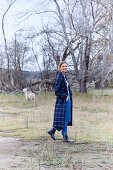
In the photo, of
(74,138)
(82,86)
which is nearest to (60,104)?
(74,138)

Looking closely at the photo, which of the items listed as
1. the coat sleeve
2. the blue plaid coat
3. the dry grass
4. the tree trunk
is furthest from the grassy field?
the tree trunk

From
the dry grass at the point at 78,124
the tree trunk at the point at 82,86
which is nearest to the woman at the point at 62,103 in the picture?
the dry grass at the point at 78,124

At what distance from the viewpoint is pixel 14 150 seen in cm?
451

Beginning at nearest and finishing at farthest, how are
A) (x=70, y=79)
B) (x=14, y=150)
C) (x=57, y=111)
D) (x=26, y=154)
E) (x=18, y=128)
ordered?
(x=26, y=154) < (x=14, y=150) < (x=57, y=111) < (x=18, y=128) < (x=70, y=79)

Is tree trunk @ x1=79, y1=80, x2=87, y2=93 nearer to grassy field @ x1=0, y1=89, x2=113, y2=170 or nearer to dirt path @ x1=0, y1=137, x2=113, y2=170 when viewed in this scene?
grassy field @ x1=0, y1=89, x2=113, y2=170

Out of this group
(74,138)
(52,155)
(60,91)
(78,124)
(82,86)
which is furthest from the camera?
(82,86)

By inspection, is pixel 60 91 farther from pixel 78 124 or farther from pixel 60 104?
pixel 78 124

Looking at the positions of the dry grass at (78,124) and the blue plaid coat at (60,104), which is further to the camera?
the dry grass at (78,124)

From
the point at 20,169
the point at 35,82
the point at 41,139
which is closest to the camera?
the point at 20,169

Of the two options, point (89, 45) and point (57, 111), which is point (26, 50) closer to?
point (89, 45)

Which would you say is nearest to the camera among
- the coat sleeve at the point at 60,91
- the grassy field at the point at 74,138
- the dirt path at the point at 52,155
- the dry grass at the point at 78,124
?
the dirt path at the point at 52,155

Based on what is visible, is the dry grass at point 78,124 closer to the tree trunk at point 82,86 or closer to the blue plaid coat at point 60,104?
the blue plaid coat at point 60,104

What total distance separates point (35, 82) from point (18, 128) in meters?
10.1

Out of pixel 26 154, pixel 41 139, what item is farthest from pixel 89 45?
pixel 26 154
